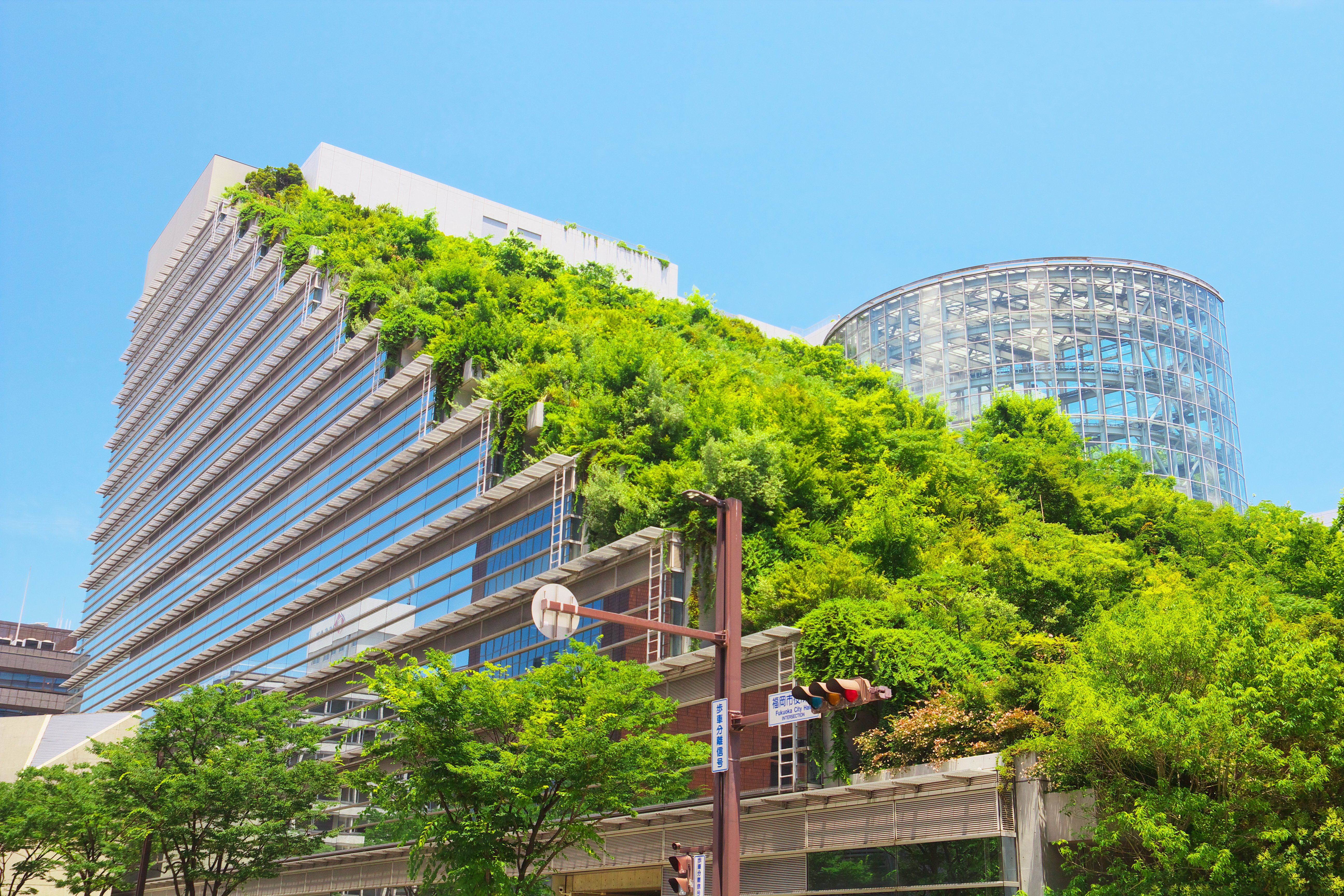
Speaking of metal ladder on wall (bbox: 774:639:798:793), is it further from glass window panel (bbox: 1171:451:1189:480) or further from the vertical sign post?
glass window panel (bbox: 1171:451:1189:480)

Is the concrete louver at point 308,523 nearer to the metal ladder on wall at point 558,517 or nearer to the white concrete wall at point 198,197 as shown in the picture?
the metal ladder on wall at point 558,517

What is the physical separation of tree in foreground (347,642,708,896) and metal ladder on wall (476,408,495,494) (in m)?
17.8

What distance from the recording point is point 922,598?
30.3 m

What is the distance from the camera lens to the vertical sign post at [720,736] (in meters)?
16.2

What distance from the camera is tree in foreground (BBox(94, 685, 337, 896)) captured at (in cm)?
3653

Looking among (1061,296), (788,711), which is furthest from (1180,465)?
(788,711)

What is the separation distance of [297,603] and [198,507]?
2704cm

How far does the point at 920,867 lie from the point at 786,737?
218 inches

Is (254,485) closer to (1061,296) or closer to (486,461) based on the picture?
(486,461)

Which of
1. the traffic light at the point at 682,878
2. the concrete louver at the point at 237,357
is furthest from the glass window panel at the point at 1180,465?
the traffic light at the point at 682,878

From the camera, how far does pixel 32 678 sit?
465 ft

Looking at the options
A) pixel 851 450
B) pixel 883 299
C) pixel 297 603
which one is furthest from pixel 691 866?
pixel 883 299

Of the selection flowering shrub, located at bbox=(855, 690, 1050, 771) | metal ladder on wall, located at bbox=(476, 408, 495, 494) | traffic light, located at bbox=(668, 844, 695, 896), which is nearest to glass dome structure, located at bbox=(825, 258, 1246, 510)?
metal ladder on wall, located at bbox=(476, 408, 495, 494)

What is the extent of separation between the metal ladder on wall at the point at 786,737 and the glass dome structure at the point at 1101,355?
48.1 meters
